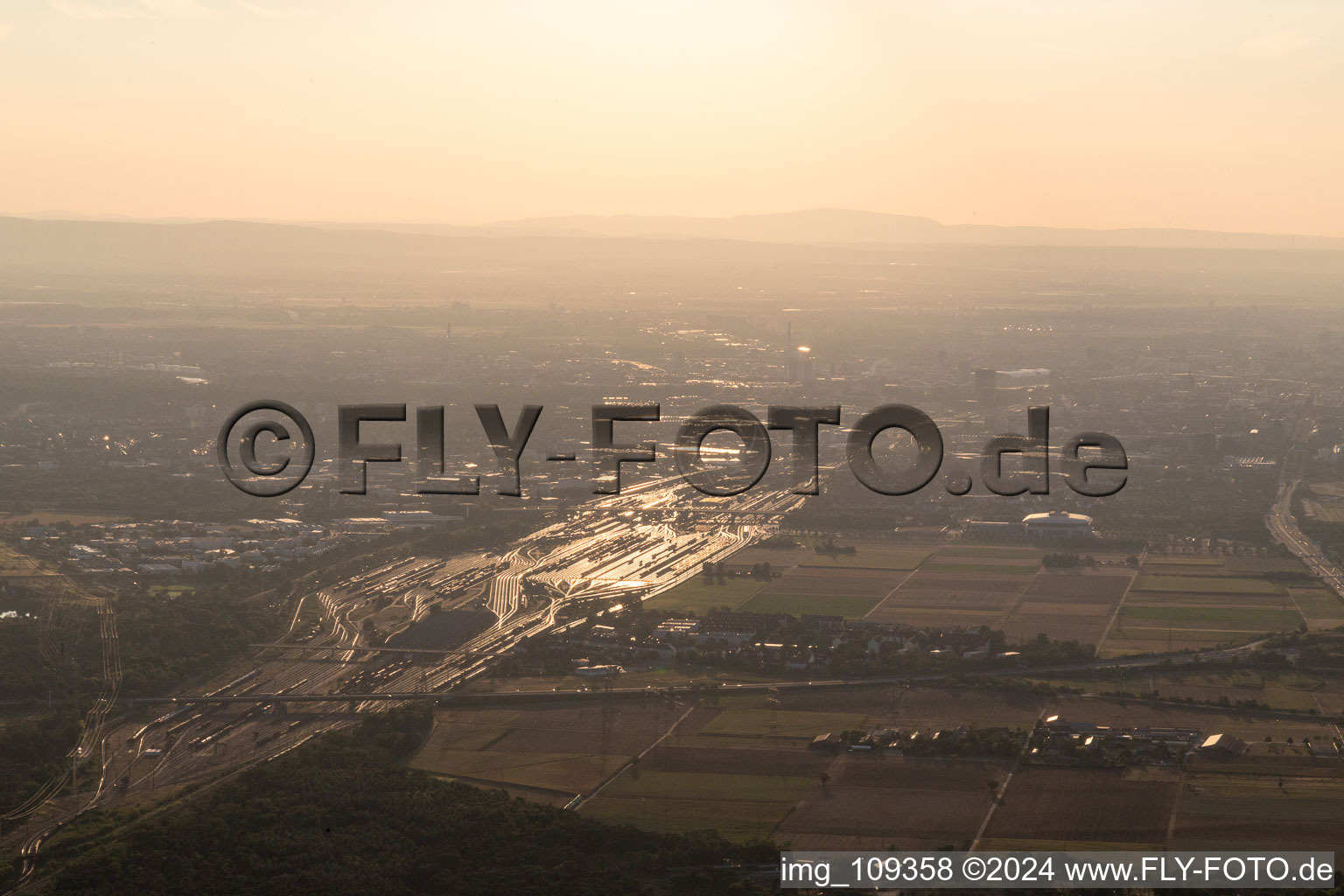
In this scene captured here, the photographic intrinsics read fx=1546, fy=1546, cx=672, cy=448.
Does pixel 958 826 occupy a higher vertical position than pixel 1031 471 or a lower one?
lower

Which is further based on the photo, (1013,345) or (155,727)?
(1013,345)

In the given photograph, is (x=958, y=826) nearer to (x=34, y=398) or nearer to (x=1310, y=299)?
(x=34, y=398)

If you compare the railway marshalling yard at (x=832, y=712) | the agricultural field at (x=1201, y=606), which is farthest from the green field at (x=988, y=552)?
the agricultural field at (x=1201, y=606)

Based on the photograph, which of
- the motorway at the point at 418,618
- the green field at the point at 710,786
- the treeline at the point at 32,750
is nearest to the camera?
the green field at the point at 710,786

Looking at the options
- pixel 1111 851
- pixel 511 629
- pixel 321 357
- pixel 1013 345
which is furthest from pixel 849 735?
pixel 1013 345

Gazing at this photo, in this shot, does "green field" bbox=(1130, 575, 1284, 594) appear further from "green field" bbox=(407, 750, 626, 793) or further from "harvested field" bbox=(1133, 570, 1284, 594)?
"green field" bbox=(407, 750, 626, 793)

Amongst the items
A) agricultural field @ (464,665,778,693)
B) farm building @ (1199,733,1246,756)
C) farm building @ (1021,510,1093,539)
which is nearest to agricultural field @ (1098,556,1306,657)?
farm building @ (1021,510,1093,539)

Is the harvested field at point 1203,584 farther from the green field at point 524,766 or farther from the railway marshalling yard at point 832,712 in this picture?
the green field at point 524,766
